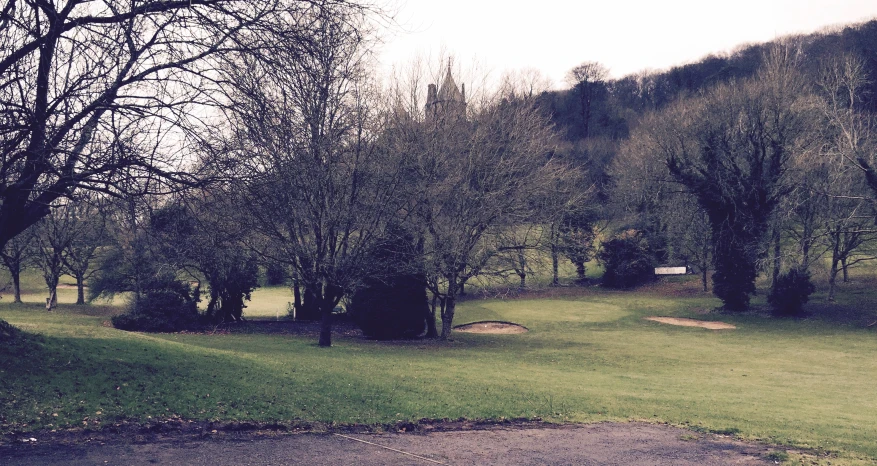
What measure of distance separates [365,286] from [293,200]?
5315mm

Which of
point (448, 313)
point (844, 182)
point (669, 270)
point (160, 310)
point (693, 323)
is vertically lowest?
point (693, 323)

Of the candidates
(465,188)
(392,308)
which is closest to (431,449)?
(465,188)

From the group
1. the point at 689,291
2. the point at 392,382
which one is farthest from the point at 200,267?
the point at 689,291

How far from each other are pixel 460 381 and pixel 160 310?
701 inches

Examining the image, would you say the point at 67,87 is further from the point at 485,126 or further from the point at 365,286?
the point at 485,126

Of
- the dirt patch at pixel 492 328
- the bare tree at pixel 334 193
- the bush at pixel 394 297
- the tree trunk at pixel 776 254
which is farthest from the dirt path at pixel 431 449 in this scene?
the tree trunk at pixel 776 254

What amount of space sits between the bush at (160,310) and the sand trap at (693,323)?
940 inches

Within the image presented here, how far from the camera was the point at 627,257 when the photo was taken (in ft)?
165

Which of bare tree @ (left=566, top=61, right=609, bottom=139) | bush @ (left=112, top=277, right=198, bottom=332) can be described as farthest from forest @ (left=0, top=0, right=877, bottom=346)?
bare tree @ (left=566, top=61, right=609, bottom=139)

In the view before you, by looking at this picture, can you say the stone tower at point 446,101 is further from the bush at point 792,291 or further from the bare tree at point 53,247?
the bush at point 792,291

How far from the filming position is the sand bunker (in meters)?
33.3

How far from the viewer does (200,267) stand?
2766 cm

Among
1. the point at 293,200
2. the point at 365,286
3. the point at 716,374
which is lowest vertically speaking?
the point at 716,374

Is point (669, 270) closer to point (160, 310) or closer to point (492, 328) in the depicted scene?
point (492, 328)
